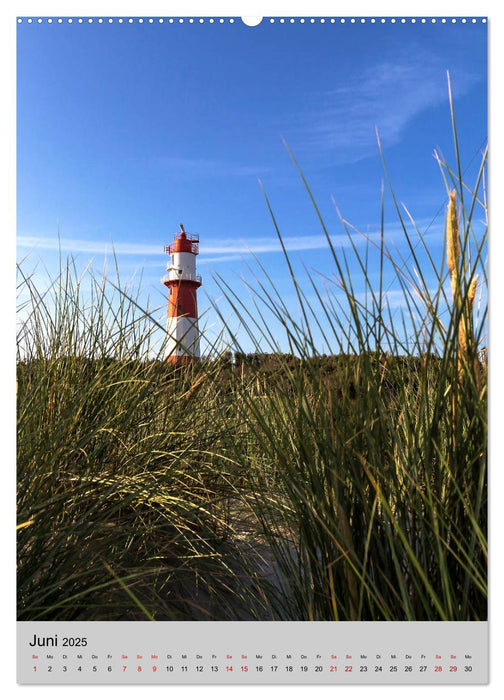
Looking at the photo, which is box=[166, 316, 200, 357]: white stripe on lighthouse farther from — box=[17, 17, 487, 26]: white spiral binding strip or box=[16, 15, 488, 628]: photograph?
box=[17, 17, 487, 26]: white spiral binding strip

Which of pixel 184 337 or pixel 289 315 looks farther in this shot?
pixel 184 337

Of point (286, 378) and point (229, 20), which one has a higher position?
point (229, 20)

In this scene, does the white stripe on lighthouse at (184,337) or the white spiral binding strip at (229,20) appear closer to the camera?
the white spiral binding strip at (229,20)

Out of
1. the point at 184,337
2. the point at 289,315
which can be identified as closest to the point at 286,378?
the point at 289,315

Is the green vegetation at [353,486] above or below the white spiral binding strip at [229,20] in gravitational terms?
below

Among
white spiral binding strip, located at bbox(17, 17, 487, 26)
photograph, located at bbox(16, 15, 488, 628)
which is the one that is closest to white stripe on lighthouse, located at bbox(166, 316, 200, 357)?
photograph, located at bbox(16, 15, 488, 628)

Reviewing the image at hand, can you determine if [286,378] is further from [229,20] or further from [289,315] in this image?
[229,20]

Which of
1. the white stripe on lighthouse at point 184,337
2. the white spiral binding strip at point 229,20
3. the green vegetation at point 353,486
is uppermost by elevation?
the white spiral binding strip at point 229,20

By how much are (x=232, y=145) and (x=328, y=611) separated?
1.23 metres

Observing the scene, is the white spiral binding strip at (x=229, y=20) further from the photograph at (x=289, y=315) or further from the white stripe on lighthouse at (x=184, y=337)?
the white stripe on lighthouse at (x=184, y=337)

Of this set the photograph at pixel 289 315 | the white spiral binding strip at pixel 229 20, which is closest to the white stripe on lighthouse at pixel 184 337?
the photograph at pixel 289 315

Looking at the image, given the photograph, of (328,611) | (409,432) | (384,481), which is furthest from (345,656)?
(409,432)

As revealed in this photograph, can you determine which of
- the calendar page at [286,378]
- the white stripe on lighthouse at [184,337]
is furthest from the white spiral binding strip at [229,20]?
the white stripe on lighthouse at [184,337]
